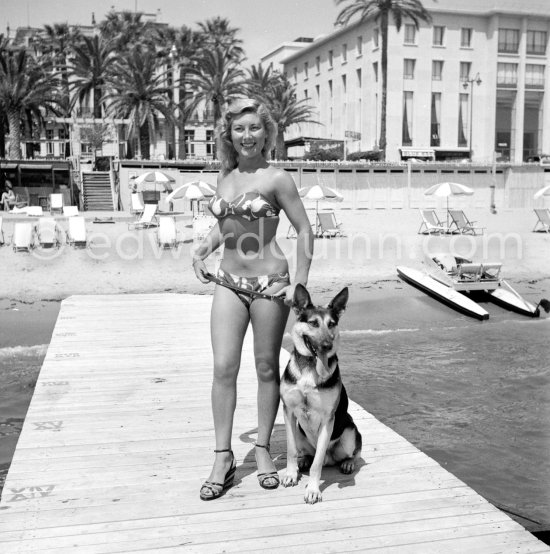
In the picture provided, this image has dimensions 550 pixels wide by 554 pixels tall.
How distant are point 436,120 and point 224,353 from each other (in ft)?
201

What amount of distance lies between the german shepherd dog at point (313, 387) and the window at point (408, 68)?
59.4 meters

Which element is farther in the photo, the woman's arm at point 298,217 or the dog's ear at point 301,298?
the woman's arm at point 298,217

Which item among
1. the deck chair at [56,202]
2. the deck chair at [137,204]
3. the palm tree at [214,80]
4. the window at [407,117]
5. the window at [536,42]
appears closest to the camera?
the deck chair at [137,204]

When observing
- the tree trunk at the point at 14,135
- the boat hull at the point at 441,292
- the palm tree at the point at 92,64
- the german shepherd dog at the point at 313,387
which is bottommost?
the boat hull at the point at 441,292

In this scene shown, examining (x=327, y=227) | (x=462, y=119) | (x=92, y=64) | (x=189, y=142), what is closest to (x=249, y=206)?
(x=327, y=227)

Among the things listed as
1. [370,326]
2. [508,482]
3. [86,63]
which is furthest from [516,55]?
[508,482]

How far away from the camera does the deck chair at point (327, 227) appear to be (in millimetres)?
25172

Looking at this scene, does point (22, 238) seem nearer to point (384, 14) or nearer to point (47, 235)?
point (47, 235)

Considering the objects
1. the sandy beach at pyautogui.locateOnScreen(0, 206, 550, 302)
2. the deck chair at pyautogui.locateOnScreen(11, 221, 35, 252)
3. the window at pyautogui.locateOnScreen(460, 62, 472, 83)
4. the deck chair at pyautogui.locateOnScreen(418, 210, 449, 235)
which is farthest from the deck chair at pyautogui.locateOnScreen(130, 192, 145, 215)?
the window at pyautogui.locateOnScreen(460, 62, 472, 83)

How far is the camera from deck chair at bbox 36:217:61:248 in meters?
21.8

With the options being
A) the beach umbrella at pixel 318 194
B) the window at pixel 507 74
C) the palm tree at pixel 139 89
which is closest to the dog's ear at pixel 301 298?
the beach umbrella at pixel 318 194

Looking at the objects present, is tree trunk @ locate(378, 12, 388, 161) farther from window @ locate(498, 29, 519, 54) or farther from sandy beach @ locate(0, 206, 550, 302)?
sandy beach @ locate(0, 206, 550, 302)

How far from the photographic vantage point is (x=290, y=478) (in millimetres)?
4227

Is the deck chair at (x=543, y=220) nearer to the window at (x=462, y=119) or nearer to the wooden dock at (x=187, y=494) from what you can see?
the wooden dock at (x=187, y=494)
